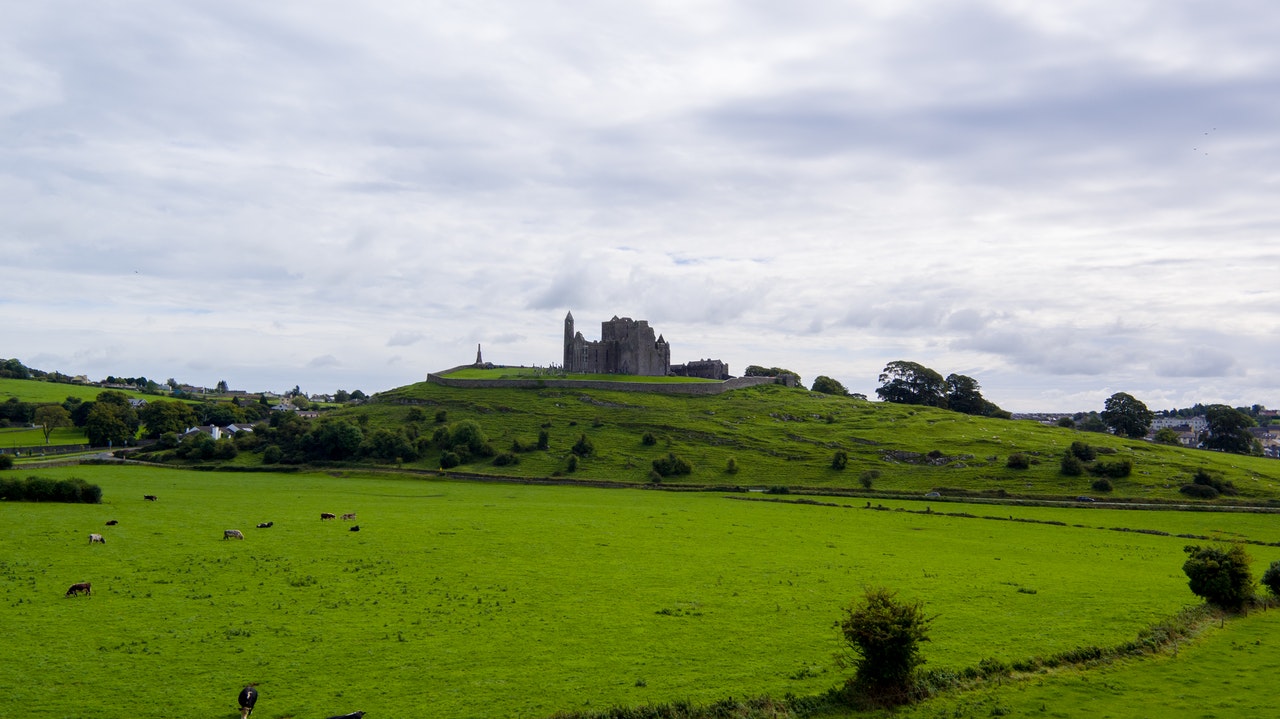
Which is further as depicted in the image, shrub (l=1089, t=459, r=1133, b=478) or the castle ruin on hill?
the castle ruin on hill

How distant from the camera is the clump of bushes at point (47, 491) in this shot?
2554 inches

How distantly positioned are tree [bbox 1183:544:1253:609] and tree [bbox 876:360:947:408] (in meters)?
141

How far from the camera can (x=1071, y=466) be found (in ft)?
311

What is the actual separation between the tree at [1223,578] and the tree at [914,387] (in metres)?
141

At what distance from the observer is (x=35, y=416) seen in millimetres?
155500

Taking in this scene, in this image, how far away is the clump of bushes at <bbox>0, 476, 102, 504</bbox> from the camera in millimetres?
64875

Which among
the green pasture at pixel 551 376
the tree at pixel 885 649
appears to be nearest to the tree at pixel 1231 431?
the green pasture at pixel 551 376

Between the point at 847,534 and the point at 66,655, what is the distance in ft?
159

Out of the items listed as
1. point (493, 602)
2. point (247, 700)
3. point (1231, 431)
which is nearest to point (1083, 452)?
point (1231, 431)

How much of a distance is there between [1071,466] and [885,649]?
8279cm

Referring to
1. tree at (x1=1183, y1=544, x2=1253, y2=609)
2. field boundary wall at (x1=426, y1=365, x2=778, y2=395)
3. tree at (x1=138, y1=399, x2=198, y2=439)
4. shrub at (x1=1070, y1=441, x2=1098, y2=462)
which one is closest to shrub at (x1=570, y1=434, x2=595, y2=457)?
field boundary wall at (x1=426, y1=365, x2=778, y2=395)

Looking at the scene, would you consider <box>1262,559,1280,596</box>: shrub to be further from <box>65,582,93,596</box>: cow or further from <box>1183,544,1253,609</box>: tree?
<box>65,582,93,596</box>: cow

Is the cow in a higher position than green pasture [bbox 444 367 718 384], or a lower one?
lower

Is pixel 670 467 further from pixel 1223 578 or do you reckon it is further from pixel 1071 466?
pixel 1223 578
